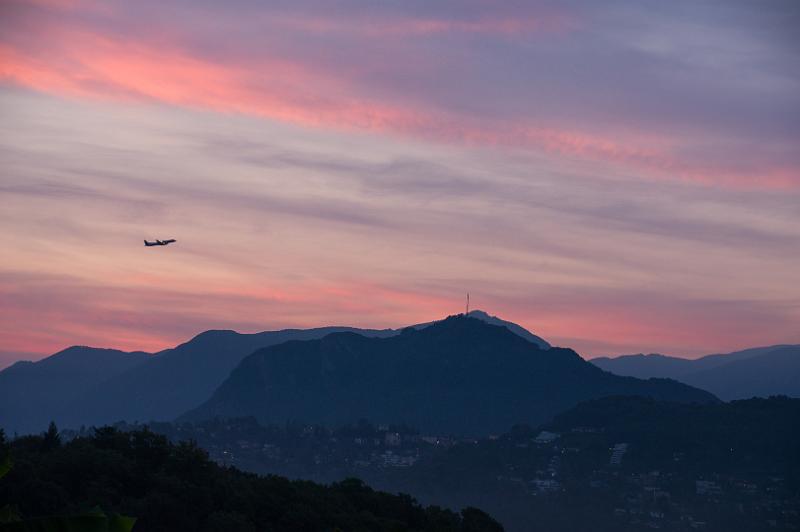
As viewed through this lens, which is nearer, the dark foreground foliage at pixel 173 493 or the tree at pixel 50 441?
the dark foreground foliage at pixel 173 493

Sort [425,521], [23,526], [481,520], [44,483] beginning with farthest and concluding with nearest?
[481,520]
[425,521]
[44,483]
[23,526]

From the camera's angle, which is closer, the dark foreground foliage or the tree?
the dark foreground foliage

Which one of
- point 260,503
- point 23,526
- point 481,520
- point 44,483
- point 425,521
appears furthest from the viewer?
point 481,520

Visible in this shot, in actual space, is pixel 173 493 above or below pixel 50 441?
below

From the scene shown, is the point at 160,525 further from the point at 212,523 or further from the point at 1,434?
the point at 1,434

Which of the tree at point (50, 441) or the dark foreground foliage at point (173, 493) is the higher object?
the tree at point (50, 441)

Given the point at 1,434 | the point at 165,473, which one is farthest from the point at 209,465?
the point at 1,434

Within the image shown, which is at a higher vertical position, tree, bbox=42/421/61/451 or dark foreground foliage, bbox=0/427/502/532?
tree, bbox=42/421/61/451

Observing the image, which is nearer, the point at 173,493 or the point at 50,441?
the point at 173,493
